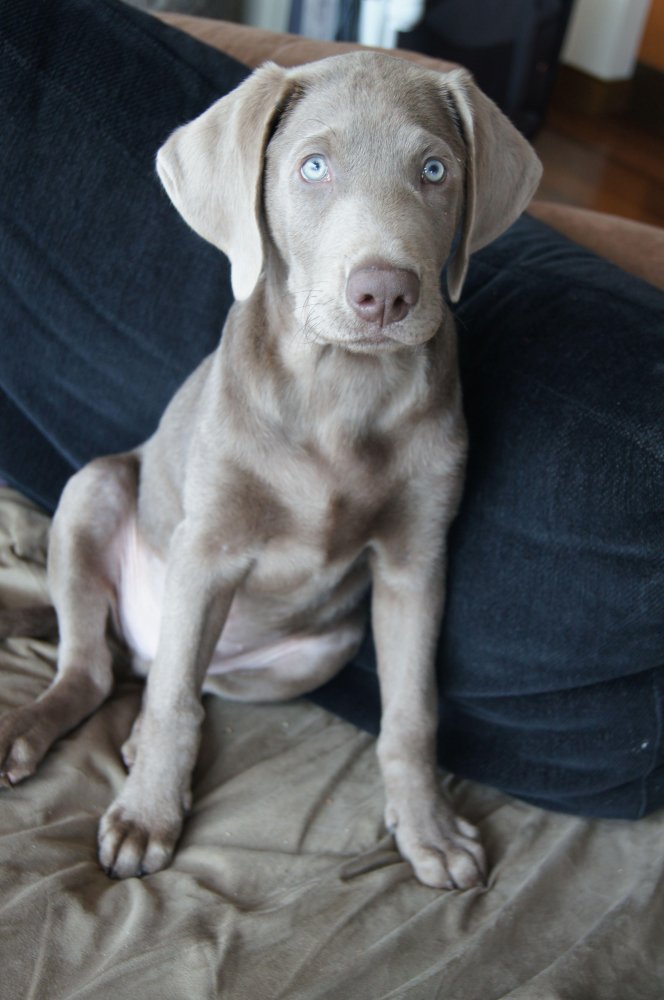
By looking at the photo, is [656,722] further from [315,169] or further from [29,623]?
[29,623]

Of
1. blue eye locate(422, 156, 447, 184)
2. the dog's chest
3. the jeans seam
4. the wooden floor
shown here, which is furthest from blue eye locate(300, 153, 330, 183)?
the wooden floor

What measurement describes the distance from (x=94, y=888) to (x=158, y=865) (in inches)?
4.7

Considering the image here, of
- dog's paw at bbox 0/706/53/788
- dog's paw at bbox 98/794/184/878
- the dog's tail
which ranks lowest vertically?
the dog's tail

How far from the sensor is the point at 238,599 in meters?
2.09

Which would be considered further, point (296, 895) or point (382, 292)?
point (296, 895)

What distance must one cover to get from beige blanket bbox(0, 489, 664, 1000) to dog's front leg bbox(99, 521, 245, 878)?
66mm

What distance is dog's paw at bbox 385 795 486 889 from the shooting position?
1.83m

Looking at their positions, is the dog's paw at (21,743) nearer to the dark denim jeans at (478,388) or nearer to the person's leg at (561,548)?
the dark denim jeans at (478,388)

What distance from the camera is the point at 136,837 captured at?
1814 millimetres

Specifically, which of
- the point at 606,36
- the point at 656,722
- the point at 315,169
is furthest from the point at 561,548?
the point at 606,36

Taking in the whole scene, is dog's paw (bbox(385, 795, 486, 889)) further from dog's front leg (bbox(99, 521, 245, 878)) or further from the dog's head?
the dog's head

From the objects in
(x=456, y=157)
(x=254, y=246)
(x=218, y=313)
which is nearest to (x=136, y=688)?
(x=218, y=313)

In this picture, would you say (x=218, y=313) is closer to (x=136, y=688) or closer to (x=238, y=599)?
(x=238, y=599)

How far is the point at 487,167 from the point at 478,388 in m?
0.45
